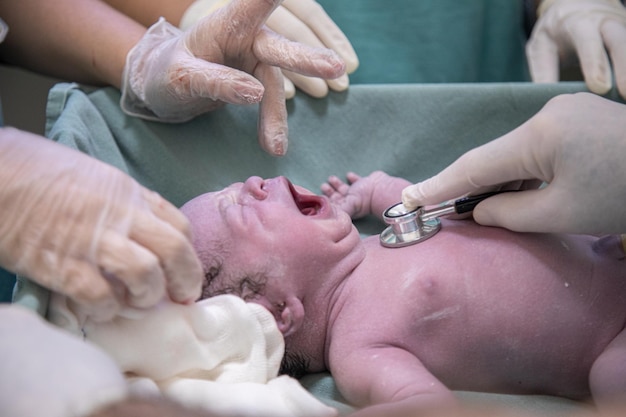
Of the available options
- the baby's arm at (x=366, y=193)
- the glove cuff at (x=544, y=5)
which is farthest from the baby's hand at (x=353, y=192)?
the glove cuff at (x=544, y=5)

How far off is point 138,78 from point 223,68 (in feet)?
0.90

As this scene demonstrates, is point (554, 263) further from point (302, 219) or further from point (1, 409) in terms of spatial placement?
point (1, 409)

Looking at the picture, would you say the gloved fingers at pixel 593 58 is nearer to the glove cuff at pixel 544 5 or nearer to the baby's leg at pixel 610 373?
the glove cuff at pixel 544 5

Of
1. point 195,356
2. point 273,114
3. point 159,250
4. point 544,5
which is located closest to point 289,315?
point 195,356

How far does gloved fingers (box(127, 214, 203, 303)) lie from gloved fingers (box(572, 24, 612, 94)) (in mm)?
1086

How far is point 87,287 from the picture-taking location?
2.85ft

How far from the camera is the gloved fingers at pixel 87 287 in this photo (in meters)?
0.87

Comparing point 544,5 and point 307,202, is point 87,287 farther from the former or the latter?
point 544,5

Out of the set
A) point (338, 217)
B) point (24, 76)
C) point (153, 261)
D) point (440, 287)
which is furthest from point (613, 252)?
point (24, 76)

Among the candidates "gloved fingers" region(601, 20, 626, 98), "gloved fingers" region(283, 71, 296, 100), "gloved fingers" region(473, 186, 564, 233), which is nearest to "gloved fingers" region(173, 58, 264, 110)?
"gloved fingers" region(283, 71, 296, 100)

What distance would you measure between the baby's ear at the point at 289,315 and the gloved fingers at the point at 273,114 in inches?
14.8

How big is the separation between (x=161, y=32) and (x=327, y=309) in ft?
2.61

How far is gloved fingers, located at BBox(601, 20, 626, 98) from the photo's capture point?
1.55 meters

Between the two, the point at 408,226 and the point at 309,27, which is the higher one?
the point at 309,27
